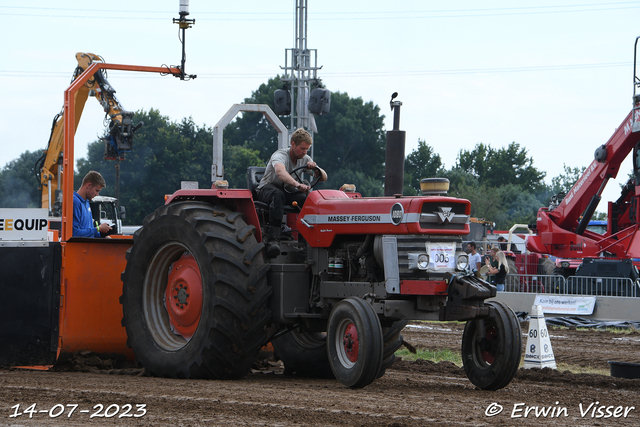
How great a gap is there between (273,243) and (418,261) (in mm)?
1362

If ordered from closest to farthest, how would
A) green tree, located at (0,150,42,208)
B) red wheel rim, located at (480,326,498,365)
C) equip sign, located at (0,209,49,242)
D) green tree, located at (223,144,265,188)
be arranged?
red wheel rim, located at (480,326,498,365), equip sign, located at (0,209,49,242), green tree, located at (223,144,265,188), green tree, located at (0,150,42,208)

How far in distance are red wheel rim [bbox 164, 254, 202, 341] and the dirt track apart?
556mm

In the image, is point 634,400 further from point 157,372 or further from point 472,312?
point 157,372

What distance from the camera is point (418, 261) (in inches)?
242

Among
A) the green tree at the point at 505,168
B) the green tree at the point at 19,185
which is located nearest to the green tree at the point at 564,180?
the green tree at the point at 505,168

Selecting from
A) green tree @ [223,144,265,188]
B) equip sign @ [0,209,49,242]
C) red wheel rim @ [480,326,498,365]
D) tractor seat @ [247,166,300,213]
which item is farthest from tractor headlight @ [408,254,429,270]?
green tree @ [223,144,265,188]

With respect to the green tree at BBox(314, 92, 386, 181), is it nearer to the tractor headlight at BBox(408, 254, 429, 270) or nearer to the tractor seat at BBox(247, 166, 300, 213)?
the tractor seat at BBox(247, 166, 300, 213)

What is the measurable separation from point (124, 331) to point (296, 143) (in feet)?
8.29

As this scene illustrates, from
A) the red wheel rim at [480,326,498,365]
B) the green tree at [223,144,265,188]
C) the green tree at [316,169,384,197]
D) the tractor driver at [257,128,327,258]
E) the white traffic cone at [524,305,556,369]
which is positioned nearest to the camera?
the red wheel rim at [480,326,498,365]

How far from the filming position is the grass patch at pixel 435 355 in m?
9.54

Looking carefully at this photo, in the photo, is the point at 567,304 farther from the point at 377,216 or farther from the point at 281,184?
the point at 377,216

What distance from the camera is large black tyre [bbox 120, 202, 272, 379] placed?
6.45 metres

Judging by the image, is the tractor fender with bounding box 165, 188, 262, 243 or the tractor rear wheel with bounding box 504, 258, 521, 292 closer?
the tractor fender with bounding box 165, 188, 262, 243

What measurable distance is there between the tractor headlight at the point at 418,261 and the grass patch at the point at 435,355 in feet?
11.2
